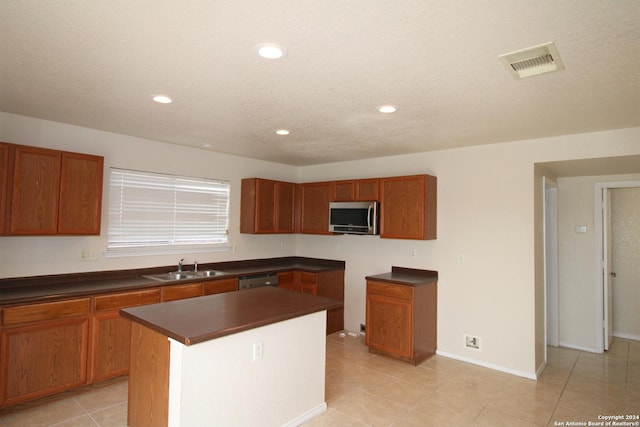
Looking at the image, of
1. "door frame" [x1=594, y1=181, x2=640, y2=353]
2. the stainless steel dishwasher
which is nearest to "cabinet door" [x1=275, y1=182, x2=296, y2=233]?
the stainless steel dishwasher

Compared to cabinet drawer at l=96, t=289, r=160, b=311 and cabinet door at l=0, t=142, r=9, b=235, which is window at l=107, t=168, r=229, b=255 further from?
cabinet door at l=0, t=142, r=9, b=235

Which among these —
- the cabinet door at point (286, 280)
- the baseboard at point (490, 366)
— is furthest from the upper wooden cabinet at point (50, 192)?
the baseboard at point (490, 366)

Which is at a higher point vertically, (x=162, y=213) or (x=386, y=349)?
(x=162, y=213)

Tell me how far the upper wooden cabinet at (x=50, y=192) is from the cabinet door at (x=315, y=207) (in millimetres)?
2731

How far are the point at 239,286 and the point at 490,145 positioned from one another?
3.28 meters

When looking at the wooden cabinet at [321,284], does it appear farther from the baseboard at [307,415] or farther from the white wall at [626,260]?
the white wall at [626,260]

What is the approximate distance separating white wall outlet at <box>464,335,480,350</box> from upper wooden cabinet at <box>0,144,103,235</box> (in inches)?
158

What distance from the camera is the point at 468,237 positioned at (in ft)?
13.6

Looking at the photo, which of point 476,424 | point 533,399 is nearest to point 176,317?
point 476,424

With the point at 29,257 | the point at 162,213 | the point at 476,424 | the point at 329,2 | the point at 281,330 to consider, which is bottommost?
the point at 476,424

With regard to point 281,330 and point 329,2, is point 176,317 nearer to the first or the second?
point 281,330

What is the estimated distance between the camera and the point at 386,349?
4129 mm

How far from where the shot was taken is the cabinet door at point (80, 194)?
127 inches

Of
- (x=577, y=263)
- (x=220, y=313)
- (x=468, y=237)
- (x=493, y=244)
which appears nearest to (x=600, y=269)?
(x=577, y=263)
